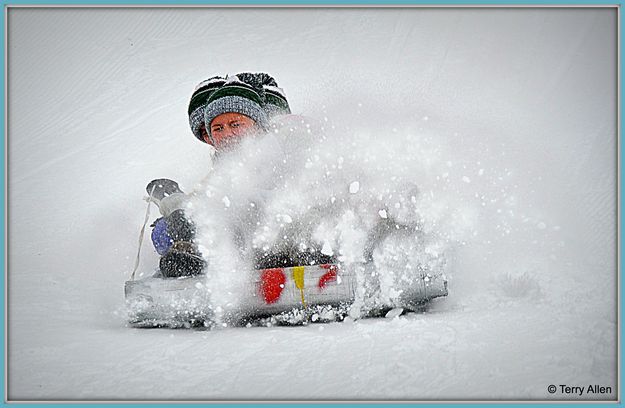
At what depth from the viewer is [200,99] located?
2.67 metres

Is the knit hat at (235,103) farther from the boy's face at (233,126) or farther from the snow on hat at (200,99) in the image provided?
the snow on hat at (200,99)

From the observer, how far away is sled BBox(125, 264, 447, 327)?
69.6 inches

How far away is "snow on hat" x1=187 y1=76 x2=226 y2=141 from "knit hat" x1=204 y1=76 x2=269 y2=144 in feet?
0.44

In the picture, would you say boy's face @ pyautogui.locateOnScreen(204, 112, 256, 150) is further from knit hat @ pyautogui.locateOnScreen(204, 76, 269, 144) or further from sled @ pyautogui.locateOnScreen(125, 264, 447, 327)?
sled @ pyautogui.locateOnScreen(125, 264, 447, 327)

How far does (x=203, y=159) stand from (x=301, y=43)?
190 centimetres

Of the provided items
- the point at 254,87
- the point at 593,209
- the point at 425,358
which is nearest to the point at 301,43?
the point at 254,87

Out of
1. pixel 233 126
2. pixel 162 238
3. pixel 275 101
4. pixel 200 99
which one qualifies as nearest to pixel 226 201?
pixel 162 238

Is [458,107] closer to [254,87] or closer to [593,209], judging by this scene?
[593,209]

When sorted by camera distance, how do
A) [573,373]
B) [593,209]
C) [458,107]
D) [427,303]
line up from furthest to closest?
[458,107] < [593,209] < [427,303] < [573,373]

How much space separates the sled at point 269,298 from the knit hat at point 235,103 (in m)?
0.93

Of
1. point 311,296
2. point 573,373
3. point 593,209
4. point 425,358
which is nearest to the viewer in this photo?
point 573,373

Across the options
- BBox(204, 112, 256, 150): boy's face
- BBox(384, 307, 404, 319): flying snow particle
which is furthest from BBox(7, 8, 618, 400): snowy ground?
BBox(204, 112, 256, 150): boy's face

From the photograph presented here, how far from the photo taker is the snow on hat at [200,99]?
2627mm

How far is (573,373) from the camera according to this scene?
46.4 inches
